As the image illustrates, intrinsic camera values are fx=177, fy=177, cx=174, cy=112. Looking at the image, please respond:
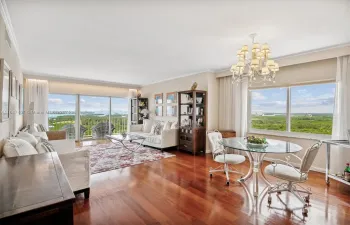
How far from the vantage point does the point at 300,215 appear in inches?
84.8

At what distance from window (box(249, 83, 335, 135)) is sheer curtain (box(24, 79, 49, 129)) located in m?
6.55

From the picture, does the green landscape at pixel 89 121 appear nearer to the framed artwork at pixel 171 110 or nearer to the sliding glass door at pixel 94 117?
the sliding glass door at pixel 94 117

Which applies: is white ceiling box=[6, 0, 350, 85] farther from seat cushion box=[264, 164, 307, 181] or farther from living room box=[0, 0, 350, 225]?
seat cushion box=[264, 164, 307, 181]

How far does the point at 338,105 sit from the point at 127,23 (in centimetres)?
393

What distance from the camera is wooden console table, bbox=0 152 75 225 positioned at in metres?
0.82

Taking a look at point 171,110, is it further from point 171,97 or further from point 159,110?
point 159,110

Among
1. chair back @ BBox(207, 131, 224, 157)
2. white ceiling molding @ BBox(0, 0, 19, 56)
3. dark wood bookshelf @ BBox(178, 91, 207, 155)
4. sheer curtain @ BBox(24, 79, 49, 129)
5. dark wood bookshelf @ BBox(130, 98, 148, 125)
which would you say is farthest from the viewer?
dark wood bookshelf @ BBox(130, 98, 148, 125)

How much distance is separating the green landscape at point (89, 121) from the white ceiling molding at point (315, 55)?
6495mm

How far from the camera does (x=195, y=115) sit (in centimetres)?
518

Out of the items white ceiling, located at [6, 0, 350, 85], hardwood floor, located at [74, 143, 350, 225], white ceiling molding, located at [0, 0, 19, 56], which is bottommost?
hardwood floor, located at [74, 143, 350, 225]

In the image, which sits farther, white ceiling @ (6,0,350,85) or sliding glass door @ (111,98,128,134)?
sliding glass door @ (111,98,128,134)

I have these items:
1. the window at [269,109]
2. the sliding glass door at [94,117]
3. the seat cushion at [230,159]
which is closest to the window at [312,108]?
the window at [269,109]

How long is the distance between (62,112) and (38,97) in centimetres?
98

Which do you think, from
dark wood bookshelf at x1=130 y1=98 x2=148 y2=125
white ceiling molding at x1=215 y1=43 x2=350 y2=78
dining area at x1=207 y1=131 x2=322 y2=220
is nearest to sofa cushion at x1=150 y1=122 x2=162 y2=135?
dark wood bookshelf at x1=130 y1=98 x2=148 y2=125
